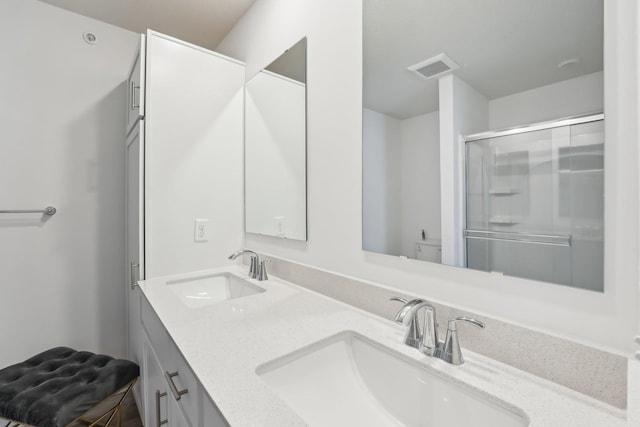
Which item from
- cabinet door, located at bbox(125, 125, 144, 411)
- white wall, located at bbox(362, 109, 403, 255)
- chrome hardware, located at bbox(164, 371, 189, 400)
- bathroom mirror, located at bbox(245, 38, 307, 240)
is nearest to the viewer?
chrome hardware, located at bbox(164, 371, 189, 400)

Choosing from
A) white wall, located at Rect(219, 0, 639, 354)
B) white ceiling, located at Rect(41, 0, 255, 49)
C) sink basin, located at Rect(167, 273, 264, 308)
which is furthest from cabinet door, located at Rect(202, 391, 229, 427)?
white ceiling, located at Rect(41, 0, 255, 49)

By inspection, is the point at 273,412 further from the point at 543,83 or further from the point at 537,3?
the point at 537,3

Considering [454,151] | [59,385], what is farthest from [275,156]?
[59,385]

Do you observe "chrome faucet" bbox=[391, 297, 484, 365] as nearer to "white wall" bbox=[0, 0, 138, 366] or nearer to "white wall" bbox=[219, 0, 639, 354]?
"white wall" bbox=[219, 0, 639, 354]

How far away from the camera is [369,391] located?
0.76 m

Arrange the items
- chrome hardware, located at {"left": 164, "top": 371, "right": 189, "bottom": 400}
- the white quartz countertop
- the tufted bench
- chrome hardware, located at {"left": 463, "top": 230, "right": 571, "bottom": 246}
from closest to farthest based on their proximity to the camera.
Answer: the white quartz countertop → chrome hardware, located at {"left": 463, "top": 230, "right": 571, "bottom": 246} → chrome hardware, located at {"left": 164, "top": 371, "right": 189, "bottom": 400} → the tufted bench

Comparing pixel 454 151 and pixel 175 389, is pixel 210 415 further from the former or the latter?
pixel 454 151

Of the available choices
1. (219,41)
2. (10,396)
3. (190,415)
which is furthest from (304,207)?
(219,41)

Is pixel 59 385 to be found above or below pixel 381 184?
below

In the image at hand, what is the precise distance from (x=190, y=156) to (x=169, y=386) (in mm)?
1073

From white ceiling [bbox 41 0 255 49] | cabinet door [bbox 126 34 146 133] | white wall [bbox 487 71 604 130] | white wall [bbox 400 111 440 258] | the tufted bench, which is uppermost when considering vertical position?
white ceiling [bbox 41 0 255 49]

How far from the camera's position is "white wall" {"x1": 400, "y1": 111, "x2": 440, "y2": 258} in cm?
84

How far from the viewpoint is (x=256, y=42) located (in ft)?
5.36

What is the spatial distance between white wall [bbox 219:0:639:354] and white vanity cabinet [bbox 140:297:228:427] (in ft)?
1.95
